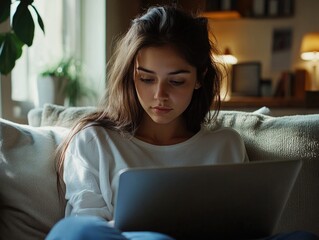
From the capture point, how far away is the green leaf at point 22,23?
4.38ft

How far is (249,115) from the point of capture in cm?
150

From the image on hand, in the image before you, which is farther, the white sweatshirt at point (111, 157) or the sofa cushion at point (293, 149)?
the sofa cushion at point (293, 149)

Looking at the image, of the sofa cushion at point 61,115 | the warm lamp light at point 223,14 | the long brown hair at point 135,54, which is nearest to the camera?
the long brown hair at point 135,54

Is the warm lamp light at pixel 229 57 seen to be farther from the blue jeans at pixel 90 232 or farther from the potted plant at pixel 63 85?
the blue jeans at pixel 90 232

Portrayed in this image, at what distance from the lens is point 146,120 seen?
140 centimetres

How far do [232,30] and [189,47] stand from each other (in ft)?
13.3

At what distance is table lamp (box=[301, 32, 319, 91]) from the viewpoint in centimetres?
477

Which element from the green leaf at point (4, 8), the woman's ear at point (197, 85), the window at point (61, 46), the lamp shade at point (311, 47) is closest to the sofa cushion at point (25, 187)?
the green leaf at point (4, 8)

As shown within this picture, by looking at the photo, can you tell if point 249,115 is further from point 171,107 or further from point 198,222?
point 198,222

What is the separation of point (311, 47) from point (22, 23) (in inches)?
154

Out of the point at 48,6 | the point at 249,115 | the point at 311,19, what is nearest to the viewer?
the point at 249,115

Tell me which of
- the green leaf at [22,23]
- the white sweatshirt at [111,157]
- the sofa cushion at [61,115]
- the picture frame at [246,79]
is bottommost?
the picture frame at [246,79]

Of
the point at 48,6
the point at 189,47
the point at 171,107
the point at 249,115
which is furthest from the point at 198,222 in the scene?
the point at 48,6

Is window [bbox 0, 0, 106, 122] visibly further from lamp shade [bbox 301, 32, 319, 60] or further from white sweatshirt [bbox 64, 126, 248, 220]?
lamp shade [bbox 301, 32, 319, 60]
